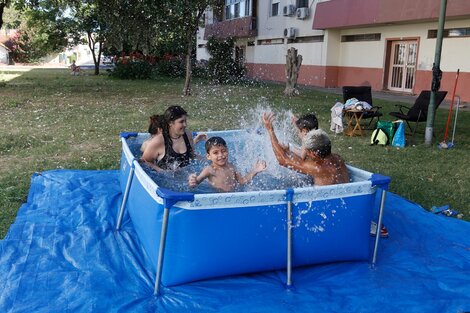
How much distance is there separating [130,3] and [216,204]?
44.2 ft

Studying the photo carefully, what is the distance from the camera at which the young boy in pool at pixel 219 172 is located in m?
3.93

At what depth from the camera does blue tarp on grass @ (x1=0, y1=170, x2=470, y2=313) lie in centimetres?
316

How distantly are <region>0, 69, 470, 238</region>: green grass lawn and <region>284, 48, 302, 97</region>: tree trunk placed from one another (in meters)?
1.45

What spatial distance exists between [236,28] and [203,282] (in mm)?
27213

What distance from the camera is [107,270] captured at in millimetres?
3572

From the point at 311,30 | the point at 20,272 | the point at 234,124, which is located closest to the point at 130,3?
the point at 234,124

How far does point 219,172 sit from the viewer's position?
4.02 meters

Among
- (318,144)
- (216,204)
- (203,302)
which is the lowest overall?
(203,302)

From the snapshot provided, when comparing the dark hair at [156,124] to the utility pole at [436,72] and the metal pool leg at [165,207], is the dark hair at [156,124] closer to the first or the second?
the metal pool leg at [165,207]

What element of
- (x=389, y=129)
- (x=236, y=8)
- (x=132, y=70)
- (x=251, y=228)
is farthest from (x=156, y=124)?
(x=236, y=8)

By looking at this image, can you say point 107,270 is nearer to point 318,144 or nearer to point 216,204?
point 216,204

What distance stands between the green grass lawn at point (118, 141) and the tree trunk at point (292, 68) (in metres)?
1.45

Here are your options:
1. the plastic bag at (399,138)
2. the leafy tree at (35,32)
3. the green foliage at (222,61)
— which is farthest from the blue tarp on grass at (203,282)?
the green foliage at (222,61)

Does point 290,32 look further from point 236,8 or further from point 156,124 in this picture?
point 156,124
